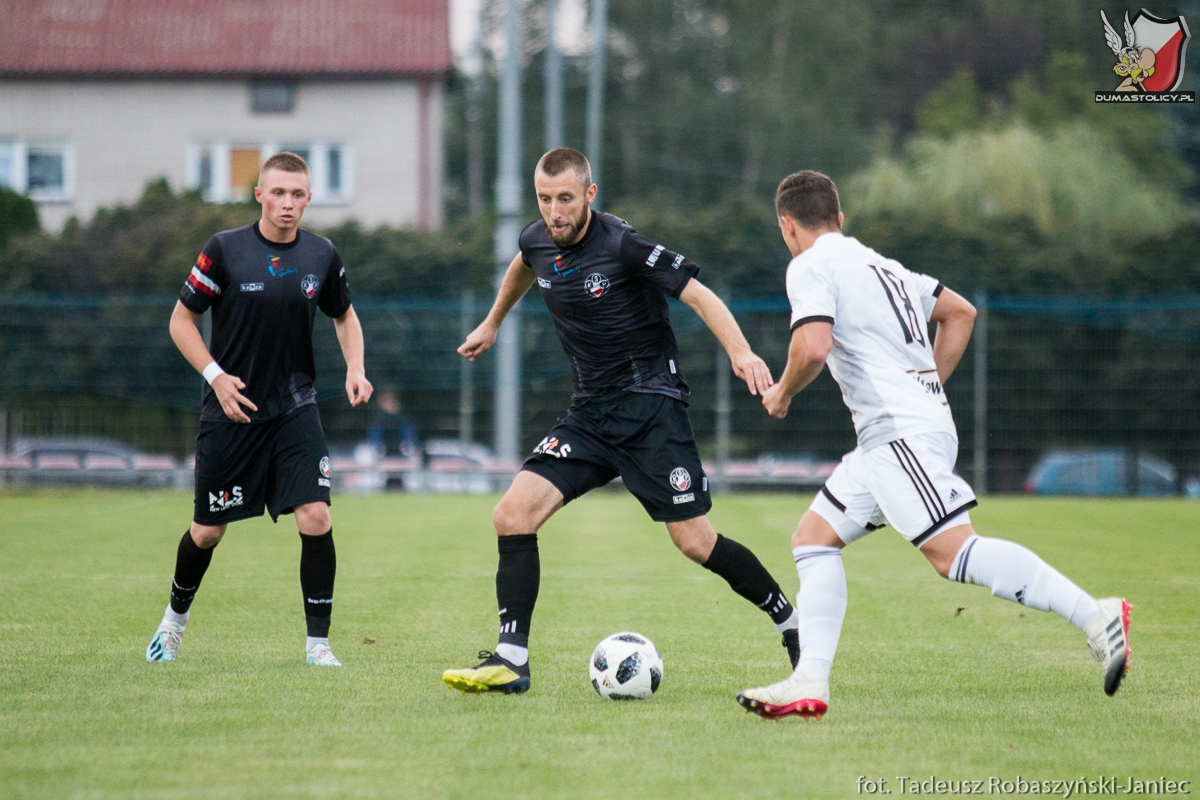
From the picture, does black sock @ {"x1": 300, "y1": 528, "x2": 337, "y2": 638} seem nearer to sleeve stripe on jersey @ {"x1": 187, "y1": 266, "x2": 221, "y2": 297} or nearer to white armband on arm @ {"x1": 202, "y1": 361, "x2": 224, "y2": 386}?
white armband on arm @ {"x1": 202, "y1": 361, "x2": 224, "y2": 386}

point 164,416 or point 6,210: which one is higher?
point 6,210

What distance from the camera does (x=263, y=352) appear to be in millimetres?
5906

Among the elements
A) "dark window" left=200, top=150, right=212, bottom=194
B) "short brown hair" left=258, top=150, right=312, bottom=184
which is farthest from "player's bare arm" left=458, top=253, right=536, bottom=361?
"dark window" left=200, top=150, right=212, bottom=194

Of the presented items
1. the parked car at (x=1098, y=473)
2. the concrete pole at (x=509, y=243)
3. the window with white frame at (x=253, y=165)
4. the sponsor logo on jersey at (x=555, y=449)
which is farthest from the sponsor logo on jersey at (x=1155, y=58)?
the window with white frame at (x=253, y=165)

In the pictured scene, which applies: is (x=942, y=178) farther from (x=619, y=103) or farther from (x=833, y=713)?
(x=833, y=713)

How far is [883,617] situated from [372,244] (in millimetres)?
15815

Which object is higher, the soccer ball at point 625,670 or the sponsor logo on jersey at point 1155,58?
the sponsor logo on jersey at point 1155,58

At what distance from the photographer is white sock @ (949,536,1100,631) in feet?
14.9

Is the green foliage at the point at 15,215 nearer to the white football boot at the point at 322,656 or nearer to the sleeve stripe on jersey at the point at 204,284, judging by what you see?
the sleeve stripe on jersey at the point at 204,284

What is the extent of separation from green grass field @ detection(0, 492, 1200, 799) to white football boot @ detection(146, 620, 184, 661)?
83 mm

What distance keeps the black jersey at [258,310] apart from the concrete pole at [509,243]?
12191 millimetres

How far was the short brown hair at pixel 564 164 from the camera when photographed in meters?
5.25

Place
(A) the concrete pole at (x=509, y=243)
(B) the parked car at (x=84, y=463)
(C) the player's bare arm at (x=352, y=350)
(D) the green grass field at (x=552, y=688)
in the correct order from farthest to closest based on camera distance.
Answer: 1. (A) the concrete pole at (x=509, y=243)
2. (B) the parked car at (x=84, y=463)
3. (C) the player's bare arm at (x=352, y=350)
4. (D) the green grass field at (x=552, y=688)

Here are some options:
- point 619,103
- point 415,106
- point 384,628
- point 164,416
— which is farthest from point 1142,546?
point 619,103
